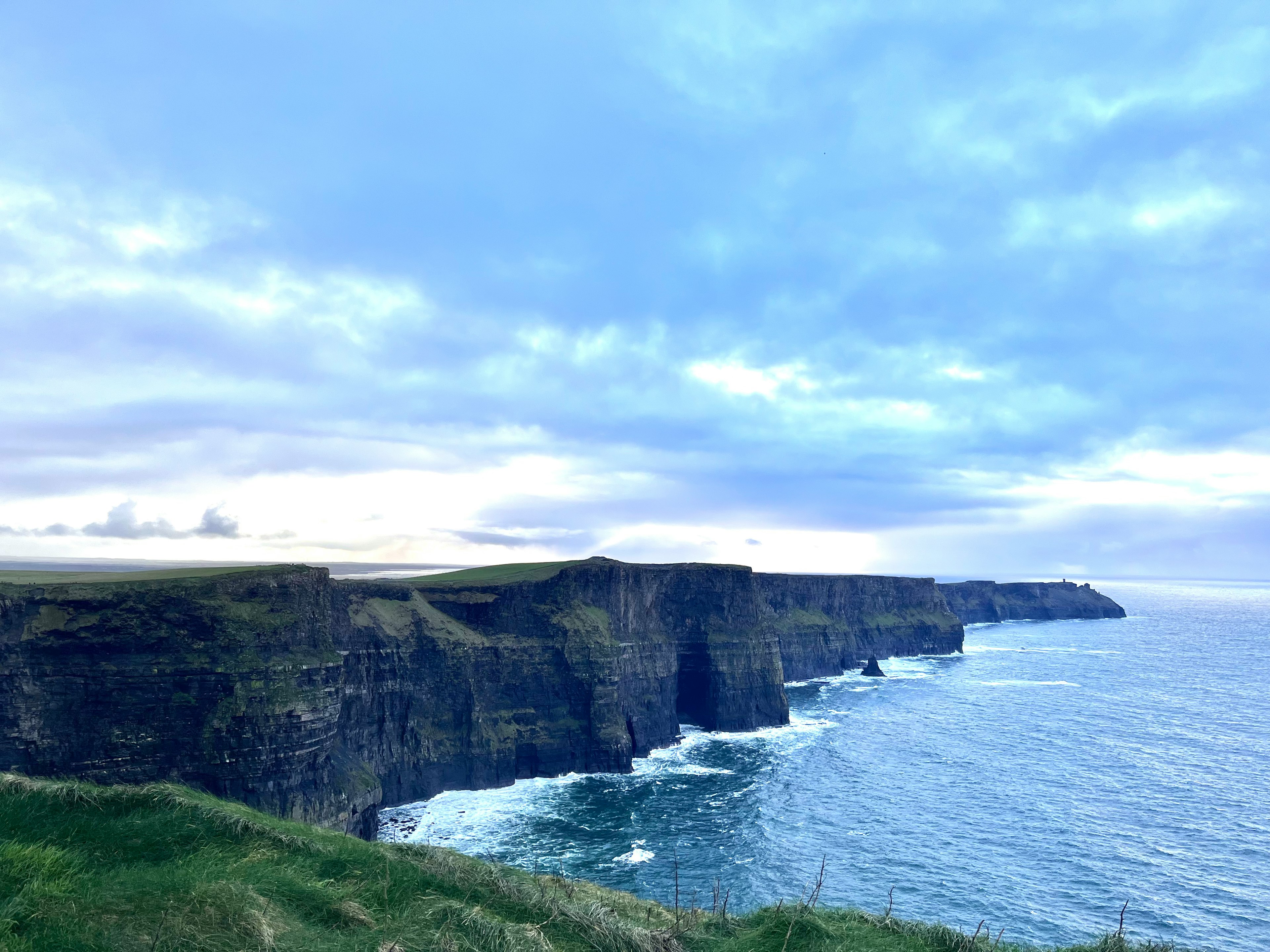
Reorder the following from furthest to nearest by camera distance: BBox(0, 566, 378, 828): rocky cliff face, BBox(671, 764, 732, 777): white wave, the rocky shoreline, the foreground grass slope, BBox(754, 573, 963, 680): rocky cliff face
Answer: BBox(754, 573, 963, 680): rocky cliff face, BBox(671, 764, 732, 777): white wave, the rocky shoreline, BBox(0, 566, 378, 828): rocky cliff face, the foreground grass slope

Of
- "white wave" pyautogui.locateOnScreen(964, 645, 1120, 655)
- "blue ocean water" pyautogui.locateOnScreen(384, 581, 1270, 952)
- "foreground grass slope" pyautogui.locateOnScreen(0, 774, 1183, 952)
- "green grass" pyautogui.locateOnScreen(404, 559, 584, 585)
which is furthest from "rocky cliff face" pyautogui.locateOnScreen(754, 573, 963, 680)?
"foreground grass slope" pyautogui.locateOnScreen(0, 774, 1183, 952)

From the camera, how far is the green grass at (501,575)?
73.5 meters

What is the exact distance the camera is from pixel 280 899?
49.6 feet

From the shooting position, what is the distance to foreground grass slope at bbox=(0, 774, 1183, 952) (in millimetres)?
12906

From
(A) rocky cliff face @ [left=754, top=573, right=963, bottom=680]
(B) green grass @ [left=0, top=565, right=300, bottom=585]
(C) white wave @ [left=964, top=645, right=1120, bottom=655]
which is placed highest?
(B) green grass @ [left=0, top=565, right=300, bottom=585]

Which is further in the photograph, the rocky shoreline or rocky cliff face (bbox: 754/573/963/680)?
rocky cliff face (bbox: 754/573/963/680)

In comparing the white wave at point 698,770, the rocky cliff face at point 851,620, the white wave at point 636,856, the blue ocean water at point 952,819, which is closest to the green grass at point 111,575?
the blue ocean water at point 952,819

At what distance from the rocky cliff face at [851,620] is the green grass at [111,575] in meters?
82.1

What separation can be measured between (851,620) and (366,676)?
119 metres

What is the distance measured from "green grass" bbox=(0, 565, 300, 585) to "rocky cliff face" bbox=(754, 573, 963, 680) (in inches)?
3233

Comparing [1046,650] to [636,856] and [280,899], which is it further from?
[280,899]

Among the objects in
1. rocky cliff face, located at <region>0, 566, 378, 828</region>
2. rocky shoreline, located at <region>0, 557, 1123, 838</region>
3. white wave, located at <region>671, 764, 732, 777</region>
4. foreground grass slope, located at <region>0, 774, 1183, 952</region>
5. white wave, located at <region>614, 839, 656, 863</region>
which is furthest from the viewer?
white wave, located at <region>671, 764, 732, 777</region>

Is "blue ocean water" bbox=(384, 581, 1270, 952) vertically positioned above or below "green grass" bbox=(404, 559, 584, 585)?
below

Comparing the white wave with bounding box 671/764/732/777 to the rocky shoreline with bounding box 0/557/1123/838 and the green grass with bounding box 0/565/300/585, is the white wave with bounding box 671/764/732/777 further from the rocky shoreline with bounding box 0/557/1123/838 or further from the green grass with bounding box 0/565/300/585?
the green grass with bounding box 0/565/300/585
